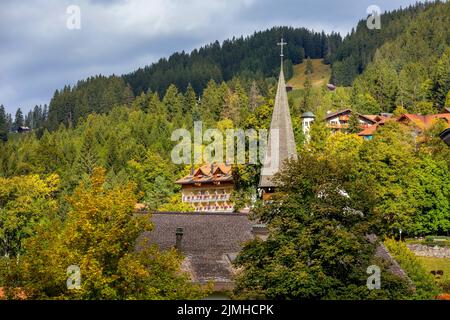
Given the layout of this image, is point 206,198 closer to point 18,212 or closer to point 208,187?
point 208,187

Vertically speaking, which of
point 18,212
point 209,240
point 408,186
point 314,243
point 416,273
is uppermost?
point 408,186

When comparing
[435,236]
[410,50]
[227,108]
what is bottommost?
[435,236]

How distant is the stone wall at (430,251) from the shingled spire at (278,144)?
19007 mm

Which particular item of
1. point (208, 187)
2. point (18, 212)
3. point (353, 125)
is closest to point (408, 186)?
point (18, 212)

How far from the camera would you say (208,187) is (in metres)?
92.8

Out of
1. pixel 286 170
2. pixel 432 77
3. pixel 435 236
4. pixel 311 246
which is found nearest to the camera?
pixel 311 246

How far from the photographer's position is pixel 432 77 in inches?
5733

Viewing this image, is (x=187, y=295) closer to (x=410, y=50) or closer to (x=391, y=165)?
(x=391, y=165)

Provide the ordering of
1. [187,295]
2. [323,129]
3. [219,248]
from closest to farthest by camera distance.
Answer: [187,295] < [219,248] < [323,129]

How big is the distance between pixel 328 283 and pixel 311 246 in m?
1.51

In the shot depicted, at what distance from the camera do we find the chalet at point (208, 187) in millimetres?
88812

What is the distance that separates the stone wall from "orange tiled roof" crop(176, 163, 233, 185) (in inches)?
1225

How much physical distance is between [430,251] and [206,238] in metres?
25.1

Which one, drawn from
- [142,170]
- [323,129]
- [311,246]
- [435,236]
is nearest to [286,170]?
[311,246]
